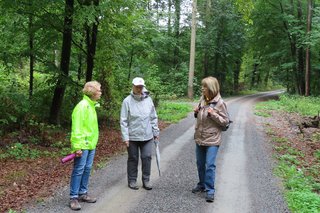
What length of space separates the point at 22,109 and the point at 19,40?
3884mm

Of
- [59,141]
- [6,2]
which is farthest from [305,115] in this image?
[6,2]

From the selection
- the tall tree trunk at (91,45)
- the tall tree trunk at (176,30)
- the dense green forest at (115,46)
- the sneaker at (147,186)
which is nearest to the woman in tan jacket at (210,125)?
the sneaker at (147,186)

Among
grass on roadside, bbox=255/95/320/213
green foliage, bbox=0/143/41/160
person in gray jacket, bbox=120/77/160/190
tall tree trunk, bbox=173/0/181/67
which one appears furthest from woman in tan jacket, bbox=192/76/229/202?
tall tree trunk, bbox=173/0/181/67

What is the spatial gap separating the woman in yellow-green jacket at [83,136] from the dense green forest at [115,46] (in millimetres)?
4643

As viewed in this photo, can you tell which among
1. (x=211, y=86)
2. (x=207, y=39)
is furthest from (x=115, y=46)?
(x=207, y=39)

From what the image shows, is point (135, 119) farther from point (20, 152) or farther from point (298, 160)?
point (298, 160)

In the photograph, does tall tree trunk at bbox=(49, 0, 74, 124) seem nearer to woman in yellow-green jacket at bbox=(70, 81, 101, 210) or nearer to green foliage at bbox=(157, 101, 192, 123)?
woman in yellow-green jacket at bbox=(70, 81, 101, 210)

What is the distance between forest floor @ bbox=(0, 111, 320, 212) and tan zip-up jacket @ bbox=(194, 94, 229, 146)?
2840 millimetres

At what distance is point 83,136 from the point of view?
5.48 meters

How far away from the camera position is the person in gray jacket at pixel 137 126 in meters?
6.49

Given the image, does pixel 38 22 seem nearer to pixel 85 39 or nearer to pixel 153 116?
pixel 85 39

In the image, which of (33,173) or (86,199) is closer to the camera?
(86,199)

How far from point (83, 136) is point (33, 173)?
269cm

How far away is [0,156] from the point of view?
8.42 metres
